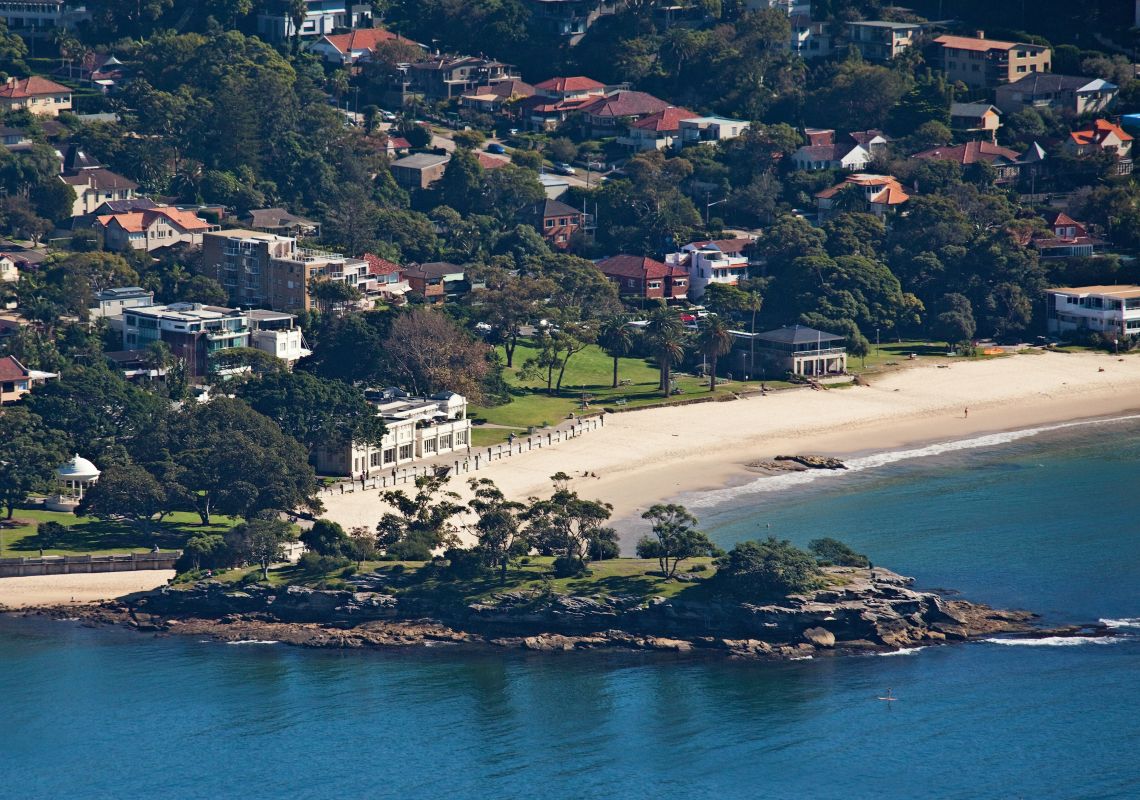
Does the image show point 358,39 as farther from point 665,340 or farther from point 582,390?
point 665,340

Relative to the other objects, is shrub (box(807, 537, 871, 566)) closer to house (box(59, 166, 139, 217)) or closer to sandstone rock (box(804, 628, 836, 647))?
sandstone rock (box(804, 628, 836, 647))

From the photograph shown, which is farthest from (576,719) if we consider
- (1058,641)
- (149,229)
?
(149,229)

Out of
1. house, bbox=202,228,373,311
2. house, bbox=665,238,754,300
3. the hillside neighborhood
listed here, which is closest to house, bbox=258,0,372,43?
the hillside neighborhood

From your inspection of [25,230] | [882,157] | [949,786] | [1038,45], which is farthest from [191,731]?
[1038,45]

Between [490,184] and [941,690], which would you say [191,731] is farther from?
[490,184]

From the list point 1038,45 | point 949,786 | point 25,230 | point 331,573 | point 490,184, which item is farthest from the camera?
point 1038,45

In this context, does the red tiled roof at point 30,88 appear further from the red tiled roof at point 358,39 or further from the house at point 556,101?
the house at point 556,101
